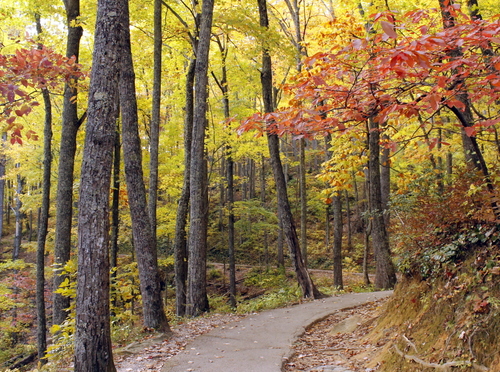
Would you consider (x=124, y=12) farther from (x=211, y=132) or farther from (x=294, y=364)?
(x=211, y=132)

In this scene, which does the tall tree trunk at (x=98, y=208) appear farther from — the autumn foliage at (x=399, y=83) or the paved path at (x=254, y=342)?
the autumn foliage at (x=399, y=83)

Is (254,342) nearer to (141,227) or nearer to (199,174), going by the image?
(141,227)

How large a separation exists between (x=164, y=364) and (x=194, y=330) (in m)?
2.44

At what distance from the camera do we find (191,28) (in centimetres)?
1160

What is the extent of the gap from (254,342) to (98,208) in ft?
12.3

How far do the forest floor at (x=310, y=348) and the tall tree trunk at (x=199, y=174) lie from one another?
1.68 meters

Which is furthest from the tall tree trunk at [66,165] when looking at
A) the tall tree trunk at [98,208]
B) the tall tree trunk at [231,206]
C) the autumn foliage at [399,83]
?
the autumn foliage at [399,83]

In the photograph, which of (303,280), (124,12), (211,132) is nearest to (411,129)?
(303,280)

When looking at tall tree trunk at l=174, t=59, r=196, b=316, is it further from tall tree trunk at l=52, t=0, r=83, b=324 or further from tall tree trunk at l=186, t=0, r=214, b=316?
tall tree trunk at l=52, t=0, r=83, b=324

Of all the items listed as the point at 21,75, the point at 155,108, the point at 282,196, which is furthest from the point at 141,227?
the point at 282,196

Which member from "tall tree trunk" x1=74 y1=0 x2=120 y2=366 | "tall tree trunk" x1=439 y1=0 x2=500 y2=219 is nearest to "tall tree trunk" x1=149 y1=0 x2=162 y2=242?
"tall tree trunk" x1=74 y1=0 x2=120 y2=366

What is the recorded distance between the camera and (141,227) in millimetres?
7098

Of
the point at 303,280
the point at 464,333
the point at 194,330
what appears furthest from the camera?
the point at 303,280

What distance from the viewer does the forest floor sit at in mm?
5059
